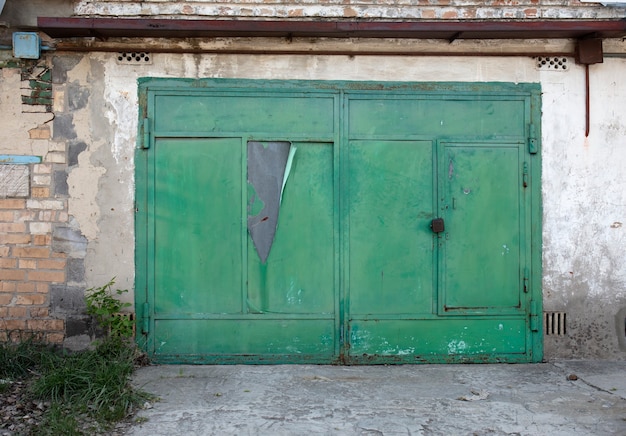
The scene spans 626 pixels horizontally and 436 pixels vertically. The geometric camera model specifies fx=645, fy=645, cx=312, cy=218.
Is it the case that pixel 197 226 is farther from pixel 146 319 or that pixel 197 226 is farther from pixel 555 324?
pixel 555 324

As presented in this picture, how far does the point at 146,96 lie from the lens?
17.7 ft

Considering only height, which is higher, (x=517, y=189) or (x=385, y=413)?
(x=517, y=189)

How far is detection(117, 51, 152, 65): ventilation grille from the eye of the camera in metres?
5.40

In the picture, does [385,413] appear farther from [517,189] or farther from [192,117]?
[192,117]

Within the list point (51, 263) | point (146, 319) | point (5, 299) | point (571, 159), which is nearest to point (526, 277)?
point (571, 159)

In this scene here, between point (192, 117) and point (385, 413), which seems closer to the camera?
point (385, 413)

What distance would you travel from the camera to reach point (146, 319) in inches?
212

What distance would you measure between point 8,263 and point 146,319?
1239 millimetres

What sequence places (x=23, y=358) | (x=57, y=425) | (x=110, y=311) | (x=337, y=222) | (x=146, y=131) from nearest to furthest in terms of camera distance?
1. (x=57, y=425)
2. (x=23, y=358)
3. (x=110, y=311)
4. (x=146, y=131)
5. (x=337, y=222)

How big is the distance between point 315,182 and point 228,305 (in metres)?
1.27

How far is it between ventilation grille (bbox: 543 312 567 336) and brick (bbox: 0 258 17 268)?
4507 mm

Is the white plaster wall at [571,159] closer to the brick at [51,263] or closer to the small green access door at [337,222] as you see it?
the small green access door at [337,222]

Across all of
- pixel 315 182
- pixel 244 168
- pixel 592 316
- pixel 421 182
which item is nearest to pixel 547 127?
pixel 421 182

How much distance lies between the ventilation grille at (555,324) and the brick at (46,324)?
4100 millimetres
